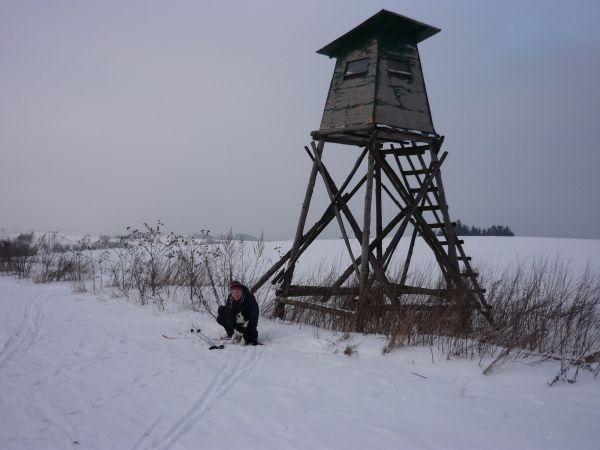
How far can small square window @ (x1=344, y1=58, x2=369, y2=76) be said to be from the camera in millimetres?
8011

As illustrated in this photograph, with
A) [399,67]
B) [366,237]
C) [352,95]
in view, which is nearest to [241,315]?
[366,237]

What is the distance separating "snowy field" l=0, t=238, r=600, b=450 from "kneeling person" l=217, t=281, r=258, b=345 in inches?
12.7

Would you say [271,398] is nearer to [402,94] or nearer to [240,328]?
[240,328]

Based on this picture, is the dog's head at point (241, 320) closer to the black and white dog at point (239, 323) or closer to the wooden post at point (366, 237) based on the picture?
the black and white dog at point (239, 323)

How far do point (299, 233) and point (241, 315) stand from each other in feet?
8.53

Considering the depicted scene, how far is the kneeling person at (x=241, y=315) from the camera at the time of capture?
6.14 metres

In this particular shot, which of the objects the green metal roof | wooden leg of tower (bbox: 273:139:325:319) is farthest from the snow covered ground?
the green metal roof

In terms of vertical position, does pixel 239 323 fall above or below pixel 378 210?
below

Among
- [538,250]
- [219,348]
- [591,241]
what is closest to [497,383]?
[219,348]

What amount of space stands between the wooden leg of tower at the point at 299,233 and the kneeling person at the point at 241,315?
1742mm

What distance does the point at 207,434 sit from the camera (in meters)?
3.20

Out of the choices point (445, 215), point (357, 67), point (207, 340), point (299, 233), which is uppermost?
point (357, 67)

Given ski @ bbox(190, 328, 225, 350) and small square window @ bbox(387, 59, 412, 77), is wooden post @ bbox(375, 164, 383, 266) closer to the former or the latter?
small square window @ bbox(387, 59, 412, 77)

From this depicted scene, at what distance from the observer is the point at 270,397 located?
401 cm
